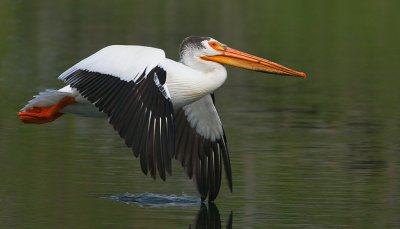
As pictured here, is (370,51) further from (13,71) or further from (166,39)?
(13,71)

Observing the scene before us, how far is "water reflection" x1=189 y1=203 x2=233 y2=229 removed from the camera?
9.62 m

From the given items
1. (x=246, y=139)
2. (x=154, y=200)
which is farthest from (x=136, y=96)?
(x=246, y=139)

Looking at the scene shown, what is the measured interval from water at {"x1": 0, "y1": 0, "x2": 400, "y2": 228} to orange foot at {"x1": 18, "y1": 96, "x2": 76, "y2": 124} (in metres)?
0.58

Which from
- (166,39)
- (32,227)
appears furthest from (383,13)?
(32,227)

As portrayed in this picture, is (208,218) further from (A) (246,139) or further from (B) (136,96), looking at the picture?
(A) (246,139)

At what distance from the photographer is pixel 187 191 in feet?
36.0

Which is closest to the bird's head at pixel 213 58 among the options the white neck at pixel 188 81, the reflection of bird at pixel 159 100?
the reflection of bird at pixel 159 100

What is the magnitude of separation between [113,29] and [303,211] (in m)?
14.6

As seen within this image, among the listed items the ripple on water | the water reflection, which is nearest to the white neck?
the ripple on water

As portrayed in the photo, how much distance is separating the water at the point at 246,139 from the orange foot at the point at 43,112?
578 millimetres

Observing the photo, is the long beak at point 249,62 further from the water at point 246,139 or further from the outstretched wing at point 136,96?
the outstretched wing at point 136,96

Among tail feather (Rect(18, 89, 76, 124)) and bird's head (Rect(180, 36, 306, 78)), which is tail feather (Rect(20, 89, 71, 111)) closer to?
tail feather (Rect(18, 89, 76, 124))

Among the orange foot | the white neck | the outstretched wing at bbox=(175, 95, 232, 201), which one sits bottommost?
the outstretched wing at bbox=(175, 95, 232, 201)

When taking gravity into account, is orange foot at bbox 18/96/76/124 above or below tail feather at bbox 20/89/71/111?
below
